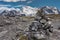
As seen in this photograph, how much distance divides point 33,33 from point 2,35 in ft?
11.1

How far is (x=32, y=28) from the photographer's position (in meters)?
13.7

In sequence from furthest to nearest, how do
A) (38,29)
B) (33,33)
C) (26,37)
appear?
1. (38,29)
2. (33,33)
3. (26,37)

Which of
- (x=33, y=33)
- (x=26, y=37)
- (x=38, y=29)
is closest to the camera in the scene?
(x=26, y=37)

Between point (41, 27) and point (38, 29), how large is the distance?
2.01ft

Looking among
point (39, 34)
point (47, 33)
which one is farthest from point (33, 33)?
point (47, 33)

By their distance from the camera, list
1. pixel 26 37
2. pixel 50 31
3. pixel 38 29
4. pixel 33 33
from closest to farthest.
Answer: pixel 26 37, pixel 33 33, pixel 38 29, pixel 50 31

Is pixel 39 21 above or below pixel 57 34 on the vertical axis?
above

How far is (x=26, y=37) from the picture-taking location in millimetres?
12000

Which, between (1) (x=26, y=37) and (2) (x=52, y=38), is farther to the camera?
(2) (x=52, y=38)

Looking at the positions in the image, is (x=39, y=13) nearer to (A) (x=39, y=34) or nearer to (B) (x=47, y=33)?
(B) (x=47, y=33)

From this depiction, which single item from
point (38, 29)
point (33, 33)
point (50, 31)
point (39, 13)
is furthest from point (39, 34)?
point (39, 13)

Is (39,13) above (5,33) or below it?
above

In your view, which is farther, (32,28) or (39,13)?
(39,13)

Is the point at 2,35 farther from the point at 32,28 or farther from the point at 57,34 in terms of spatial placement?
the point at 57,34
